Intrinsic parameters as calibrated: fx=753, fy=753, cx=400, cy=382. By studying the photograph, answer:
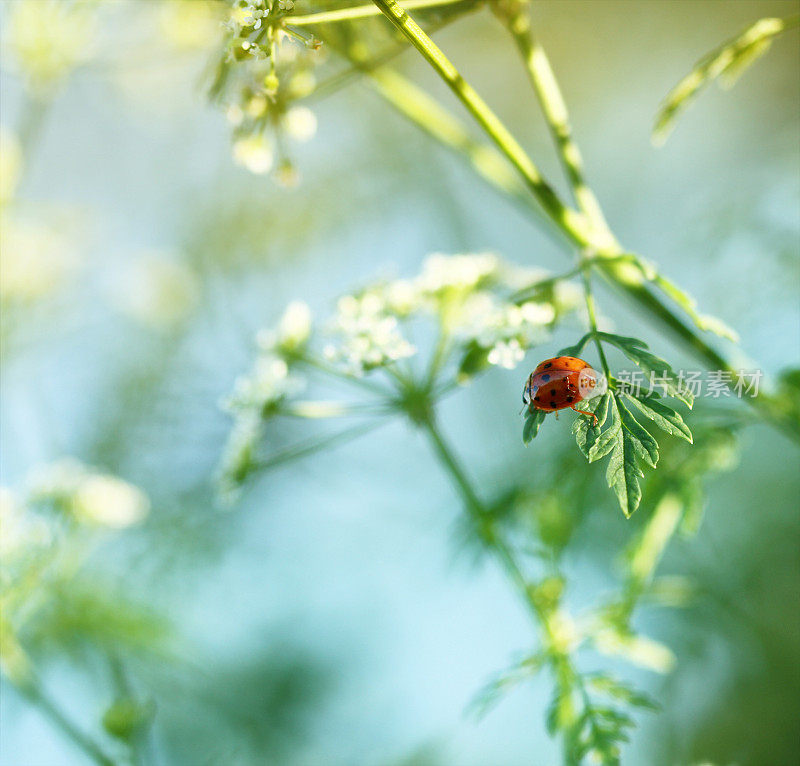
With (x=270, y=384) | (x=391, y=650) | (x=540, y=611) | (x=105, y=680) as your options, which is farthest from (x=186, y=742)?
(x=540, y=611)

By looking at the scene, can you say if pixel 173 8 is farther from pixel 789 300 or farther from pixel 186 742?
pixel 186 742

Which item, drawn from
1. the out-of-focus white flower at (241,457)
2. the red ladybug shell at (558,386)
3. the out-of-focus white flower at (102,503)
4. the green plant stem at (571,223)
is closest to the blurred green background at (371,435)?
the out-of-focus white flower at (102,503)

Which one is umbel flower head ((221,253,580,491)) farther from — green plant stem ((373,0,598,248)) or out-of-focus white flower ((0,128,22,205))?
out-of-focus white flower ((0,128,22,205))

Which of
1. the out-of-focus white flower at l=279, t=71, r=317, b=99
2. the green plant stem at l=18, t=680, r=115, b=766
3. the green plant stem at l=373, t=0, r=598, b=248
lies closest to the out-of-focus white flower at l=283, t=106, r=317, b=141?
the out-of-focus white flower at l=279, t=71, r=317, b=99

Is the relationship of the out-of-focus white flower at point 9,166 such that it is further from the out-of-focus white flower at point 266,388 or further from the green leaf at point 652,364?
the green leaf at point 652,364

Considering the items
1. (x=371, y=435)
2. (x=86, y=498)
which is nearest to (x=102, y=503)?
(x=86, y=498)
